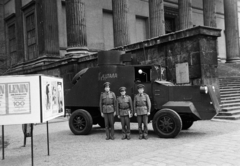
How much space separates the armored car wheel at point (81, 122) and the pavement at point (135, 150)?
240mm

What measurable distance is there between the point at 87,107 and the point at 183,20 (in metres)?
15.8

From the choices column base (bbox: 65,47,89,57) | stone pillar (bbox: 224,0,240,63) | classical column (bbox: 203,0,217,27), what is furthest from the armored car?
stone pillar (bbox: 224,0,240,63)

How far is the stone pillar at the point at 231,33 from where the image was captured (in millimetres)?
26859

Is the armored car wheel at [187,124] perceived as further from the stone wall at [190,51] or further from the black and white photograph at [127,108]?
the stone wall at [190,51]

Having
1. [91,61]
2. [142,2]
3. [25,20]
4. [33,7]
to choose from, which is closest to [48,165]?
[91,61]

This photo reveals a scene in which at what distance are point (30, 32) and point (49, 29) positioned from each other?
406cm

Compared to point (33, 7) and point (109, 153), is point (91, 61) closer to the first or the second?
point (33, 7)

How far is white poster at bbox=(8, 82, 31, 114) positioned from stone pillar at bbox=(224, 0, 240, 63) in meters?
24.4

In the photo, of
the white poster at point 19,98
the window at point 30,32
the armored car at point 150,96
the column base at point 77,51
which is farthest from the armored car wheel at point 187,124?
the window at point 30,32

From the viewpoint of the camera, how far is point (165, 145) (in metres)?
7.04

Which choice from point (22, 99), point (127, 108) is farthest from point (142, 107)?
point (22, 99)

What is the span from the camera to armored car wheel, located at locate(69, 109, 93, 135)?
916cm

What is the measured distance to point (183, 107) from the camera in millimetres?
8008

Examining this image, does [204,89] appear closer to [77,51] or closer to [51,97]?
[51,97]
